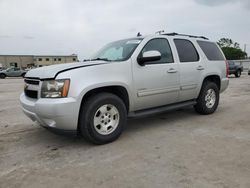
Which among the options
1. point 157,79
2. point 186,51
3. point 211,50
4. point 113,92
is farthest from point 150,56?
point 211,50

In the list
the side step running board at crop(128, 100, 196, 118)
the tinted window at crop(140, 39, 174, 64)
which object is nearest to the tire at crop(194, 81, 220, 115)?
the side step running board at crop(128, 100, 196, 118)

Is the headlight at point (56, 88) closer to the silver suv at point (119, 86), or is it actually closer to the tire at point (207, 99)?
the silver suv at point (119, 86)

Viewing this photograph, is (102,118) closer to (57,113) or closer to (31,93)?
(57,113)

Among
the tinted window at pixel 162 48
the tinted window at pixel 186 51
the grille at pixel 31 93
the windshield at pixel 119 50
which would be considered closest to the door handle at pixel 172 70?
the tinted window at pixel 162 48

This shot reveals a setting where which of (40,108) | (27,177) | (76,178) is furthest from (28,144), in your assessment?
(76,178)

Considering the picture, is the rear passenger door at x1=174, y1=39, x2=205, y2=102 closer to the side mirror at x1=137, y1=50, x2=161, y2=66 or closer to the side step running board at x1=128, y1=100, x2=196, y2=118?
the side step running board at x1=128, y1=100, x2=196, y2=118

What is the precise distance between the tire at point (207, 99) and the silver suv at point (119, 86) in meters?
0.02

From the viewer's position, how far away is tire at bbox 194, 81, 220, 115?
5.43 meters

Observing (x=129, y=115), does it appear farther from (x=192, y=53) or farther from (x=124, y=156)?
(x=192, y=53)

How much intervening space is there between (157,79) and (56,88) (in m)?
1.88

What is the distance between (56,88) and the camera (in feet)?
11.0

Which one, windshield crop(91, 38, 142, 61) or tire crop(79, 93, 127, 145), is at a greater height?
windshield crop(91, 38, 142, 61)

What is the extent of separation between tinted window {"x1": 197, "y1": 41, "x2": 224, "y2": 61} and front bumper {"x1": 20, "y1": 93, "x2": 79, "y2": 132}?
358 cm

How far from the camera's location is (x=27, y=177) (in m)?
2.74
